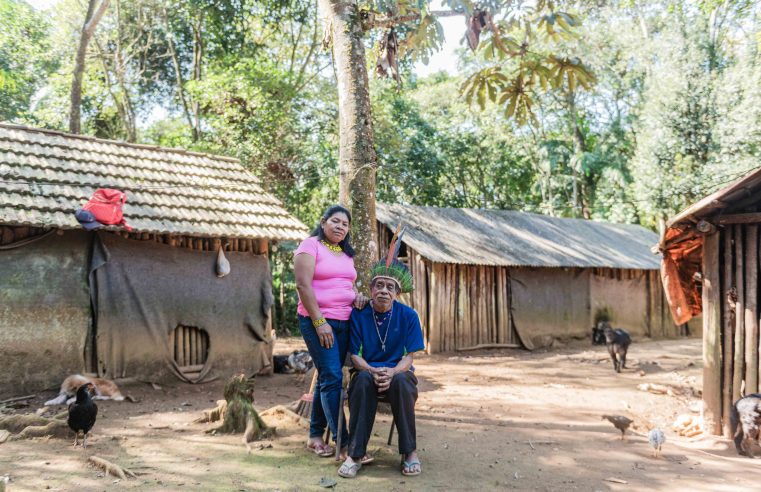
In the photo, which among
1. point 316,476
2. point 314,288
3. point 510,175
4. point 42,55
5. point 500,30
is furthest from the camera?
point 510,175

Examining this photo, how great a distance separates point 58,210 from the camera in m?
7.47

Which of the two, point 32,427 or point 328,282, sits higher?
point 328,282

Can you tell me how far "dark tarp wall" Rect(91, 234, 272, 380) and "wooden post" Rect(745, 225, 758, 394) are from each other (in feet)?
22.4

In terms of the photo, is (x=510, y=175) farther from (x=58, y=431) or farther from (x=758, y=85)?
(x=58, y=431)

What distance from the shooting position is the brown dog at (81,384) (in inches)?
280

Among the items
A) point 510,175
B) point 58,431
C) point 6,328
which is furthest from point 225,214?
point 510,175

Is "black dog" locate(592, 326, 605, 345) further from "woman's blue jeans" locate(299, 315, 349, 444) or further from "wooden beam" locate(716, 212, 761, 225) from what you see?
"woman's blue jeans" locate(299, 315, 349, 444)

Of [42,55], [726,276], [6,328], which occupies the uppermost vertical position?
[42,55]

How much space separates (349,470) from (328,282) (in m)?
1.45

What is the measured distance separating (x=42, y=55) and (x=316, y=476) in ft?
69.3

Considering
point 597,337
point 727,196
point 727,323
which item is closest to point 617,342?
point 727,323

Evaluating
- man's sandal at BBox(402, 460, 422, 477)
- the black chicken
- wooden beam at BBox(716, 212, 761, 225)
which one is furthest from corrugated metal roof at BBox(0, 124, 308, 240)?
wooden beam at BBox(716, 212, 761, 225)

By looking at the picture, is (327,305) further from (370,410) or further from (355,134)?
(355,134)

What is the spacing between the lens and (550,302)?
53.3 feet
